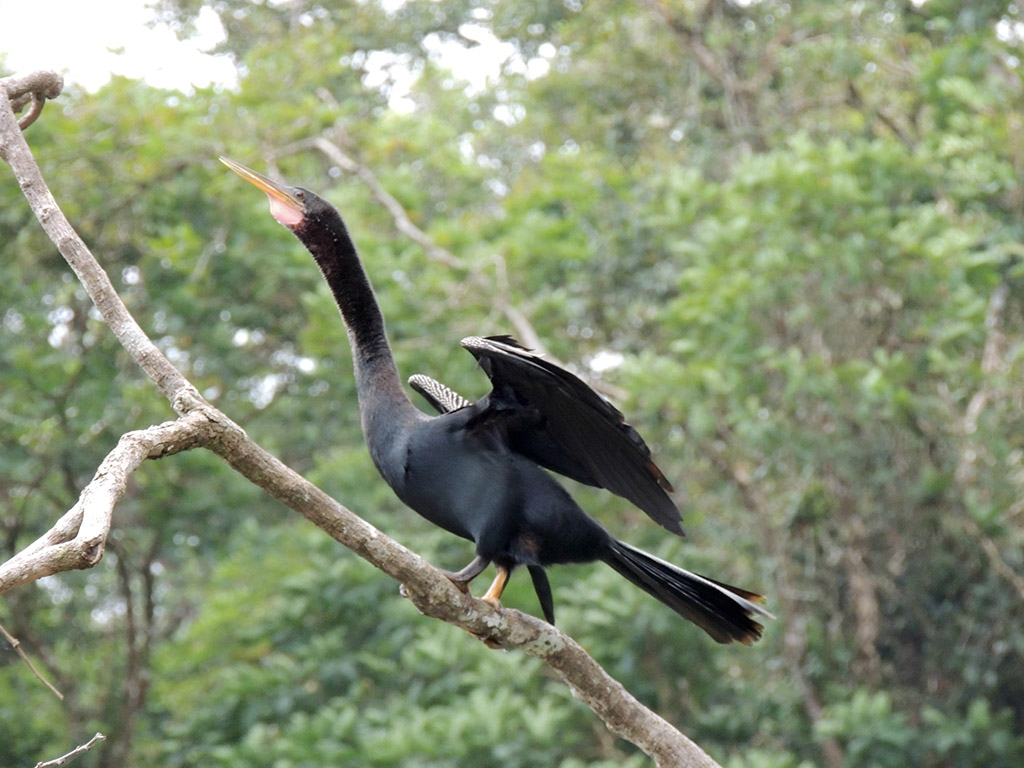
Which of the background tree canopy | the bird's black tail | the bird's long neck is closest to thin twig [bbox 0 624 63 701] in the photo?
the bird's long neck

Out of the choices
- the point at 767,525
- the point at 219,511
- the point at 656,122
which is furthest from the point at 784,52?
the point at 219,511

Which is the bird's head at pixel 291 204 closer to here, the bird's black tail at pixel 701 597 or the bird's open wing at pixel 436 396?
the bird's open wing at pixel 436 396

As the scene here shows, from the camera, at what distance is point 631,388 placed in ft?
20.2

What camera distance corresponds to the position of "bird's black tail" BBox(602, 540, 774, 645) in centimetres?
303

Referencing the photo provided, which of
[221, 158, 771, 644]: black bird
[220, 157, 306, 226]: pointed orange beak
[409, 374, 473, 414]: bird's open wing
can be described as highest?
[220, 157, 306, 226]: pointed orange beak

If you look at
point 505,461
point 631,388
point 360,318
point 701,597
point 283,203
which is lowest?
point 631,388

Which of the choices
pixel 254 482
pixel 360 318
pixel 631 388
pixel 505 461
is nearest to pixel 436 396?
pixel 360 318

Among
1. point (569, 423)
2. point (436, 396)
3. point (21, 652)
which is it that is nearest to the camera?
point (21, 652)

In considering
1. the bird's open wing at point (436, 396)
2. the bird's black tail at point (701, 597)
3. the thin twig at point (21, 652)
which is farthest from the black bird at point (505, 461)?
the thin twig at point (21, 652)

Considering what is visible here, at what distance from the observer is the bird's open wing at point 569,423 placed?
2641 mm

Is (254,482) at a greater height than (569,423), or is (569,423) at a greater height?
(254,482)

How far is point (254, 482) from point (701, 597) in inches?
50.7

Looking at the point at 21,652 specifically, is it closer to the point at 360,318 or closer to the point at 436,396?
the point at 360,318

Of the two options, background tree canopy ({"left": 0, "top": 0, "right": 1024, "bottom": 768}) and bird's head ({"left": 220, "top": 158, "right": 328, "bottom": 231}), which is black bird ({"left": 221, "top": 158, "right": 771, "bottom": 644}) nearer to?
bird's head ({"left": 220, "top": 158, "right": 328, "bottom": 231})
